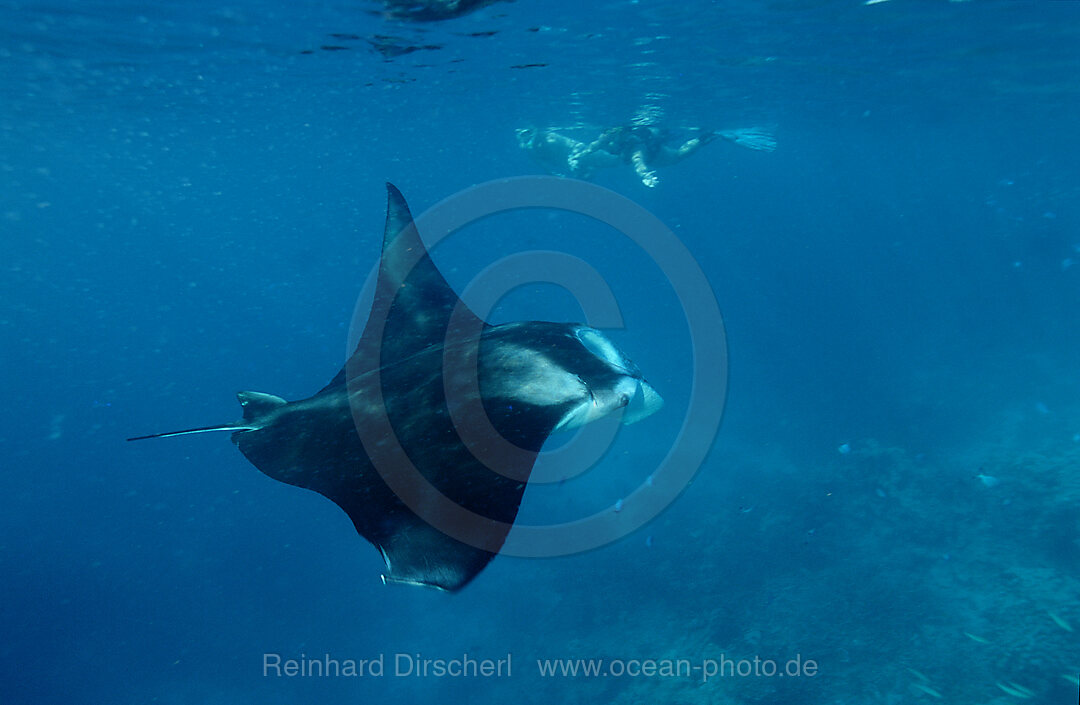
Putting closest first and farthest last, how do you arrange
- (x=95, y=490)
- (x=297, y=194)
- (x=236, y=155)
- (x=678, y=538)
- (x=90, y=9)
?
(x=90, y=9), (x=678, y=538), (x=95, y=490), (x=236, y=155), (x=297, y=194)

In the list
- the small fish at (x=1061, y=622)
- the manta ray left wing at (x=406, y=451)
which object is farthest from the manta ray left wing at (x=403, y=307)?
the small fish at (x=1061, y=622)

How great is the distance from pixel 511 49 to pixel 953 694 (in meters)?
18.6

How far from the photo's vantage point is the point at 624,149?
68.9ft

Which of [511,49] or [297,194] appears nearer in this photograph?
[511,49]

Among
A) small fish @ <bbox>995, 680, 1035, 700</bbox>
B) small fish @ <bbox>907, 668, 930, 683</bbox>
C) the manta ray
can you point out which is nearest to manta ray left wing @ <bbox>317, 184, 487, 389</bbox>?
the manta ray

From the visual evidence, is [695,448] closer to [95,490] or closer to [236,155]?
[95,490]

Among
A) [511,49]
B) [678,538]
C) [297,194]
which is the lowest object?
[297,194]

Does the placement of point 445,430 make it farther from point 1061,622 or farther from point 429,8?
point 1061,622

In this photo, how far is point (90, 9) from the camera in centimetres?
1242

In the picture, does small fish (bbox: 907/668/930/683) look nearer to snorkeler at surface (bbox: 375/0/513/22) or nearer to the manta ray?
the manta ray

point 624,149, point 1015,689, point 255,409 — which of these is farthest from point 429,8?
point 1015,689

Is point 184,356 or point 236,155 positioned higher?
point 236,155

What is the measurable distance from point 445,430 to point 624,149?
1894 cm

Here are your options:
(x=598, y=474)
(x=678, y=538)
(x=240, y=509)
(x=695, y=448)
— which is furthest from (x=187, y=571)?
(x=695, y=448)
